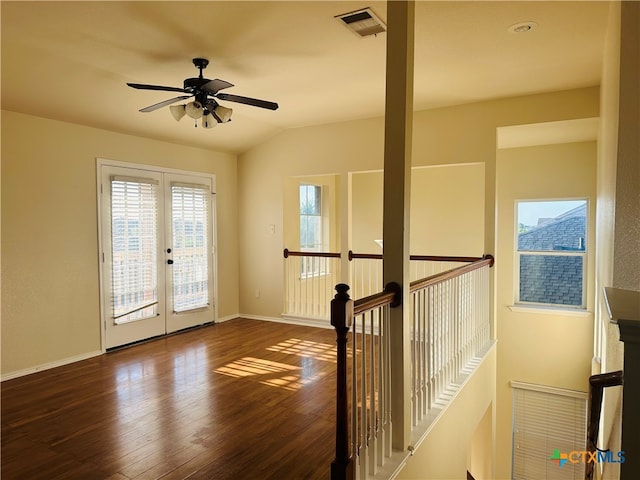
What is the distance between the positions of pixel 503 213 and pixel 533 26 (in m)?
3.75

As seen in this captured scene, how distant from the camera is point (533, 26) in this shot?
2.95 metres

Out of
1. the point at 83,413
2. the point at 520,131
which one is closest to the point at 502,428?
the point at 520,131

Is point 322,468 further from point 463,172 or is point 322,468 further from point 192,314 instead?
point 463,172

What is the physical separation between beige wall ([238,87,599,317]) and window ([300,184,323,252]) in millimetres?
872

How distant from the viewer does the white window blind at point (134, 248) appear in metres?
4.73

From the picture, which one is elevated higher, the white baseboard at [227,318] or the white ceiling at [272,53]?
the white ceiling at [272,53]

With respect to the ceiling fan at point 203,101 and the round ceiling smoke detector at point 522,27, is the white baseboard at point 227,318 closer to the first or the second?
the ceiling fan at point 203,101

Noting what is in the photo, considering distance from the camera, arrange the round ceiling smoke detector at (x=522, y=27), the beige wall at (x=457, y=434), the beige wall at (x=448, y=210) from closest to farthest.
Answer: the beige wall at (x=457, y=434)
the round ceiling smoke detector at (x=522, y=27)
the beige wall at (x=448, y=210)

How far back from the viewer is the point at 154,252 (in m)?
5.13

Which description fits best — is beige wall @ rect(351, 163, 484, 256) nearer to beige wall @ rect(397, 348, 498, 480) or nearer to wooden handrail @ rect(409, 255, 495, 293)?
wooden handrail @ rect(409, 255, 495, 293)

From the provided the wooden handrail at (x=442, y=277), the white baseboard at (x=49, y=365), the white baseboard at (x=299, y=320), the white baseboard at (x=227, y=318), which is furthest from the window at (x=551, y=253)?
the white baseboard at (x=49, y=365)

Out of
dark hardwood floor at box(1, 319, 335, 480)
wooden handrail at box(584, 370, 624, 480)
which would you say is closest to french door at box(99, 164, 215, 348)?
dark hardwood floor at box(1, 319, 335, 480)

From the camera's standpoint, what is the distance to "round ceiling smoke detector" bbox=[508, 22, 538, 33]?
2.92 meters

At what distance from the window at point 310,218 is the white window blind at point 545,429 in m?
3.69
